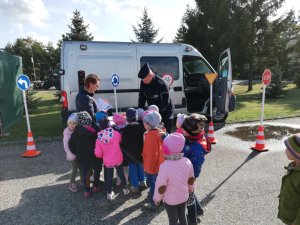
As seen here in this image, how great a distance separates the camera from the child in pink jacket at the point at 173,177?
2762 mm

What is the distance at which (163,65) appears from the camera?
8.34 meters

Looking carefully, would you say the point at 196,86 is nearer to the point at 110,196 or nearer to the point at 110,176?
the point at 110,176

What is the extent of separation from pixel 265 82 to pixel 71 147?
4.75 meters

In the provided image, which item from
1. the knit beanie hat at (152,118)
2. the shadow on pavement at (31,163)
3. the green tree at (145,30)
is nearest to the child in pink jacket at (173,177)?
the knit beanie hat at (152,118)

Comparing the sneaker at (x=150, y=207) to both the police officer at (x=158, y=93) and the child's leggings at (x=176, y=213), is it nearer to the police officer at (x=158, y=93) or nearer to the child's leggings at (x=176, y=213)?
the child's leggings at (x=176, y=213)

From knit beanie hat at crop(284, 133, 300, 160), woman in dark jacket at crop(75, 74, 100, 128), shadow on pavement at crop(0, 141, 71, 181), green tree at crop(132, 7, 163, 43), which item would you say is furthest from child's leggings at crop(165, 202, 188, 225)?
green tree at crop(132, 7, 163, 43)

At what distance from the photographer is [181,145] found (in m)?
2.77

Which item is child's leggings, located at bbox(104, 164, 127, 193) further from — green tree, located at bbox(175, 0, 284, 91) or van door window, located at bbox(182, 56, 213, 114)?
green tree, located at bbox(175, 0, 284, 91)

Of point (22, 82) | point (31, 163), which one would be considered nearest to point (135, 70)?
point (22, 82)

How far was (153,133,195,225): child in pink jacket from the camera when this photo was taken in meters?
2.76

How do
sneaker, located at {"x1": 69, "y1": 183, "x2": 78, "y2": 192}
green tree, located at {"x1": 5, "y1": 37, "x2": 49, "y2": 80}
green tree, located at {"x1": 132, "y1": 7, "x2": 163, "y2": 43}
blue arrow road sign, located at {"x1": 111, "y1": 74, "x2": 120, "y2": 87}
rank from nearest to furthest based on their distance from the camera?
sneaker, located at {"x1": 69, "y1": 183, "x2": 78, "y2": 192}, blue arrow road sign, located at {"x1": 111, "y1": 74, "x2": 120, "y2": 87}, green tree, located at {"x1": 132, "y1": 7, "x2": 163, "y2": 43}, green tree, located at {"x1": 5, "y1": 37, "x2": 49, "y2": 80}

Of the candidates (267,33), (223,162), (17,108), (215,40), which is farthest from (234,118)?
(267,33)

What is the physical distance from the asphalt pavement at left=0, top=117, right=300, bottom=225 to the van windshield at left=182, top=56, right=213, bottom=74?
3439 mm

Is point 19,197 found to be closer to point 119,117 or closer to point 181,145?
point 119,117
